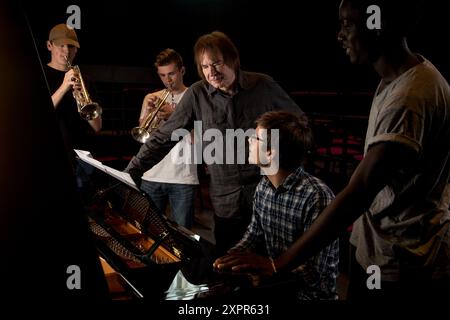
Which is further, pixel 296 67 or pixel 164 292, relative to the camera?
pixel 296 67

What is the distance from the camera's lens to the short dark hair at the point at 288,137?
197 cm

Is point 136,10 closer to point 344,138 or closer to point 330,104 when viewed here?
point 330,104

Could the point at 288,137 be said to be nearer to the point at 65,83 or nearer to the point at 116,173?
the point at 116,173

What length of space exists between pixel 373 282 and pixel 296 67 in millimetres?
7717

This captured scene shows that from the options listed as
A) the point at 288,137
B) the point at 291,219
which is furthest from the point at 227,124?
the point at 291,219

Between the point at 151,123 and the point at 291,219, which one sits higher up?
the point at 151,123

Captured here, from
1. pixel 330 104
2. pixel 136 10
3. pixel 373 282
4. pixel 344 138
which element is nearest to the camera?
pixel 373 282

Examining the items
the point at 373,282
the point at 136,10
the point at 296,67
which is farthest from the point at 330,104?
the point at 373,282

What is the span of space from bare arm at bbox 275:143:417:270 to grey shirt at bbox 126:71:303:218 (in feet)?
4.12

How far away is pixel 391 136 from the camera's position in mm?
1159

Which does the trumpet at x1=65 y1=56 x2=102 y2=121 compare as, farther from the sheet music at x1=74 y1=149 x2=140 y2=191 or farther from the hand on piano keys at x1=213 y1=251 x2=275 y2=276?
the hand on piano keys at x1=213 y1=251 x2=275 y2=276

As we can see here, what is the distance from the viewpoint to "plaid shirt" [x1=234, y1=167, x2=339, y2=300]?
1677 mm

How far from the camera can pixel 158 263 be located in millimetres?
1606

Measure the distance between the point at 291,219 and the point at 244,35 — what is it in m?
7.71
